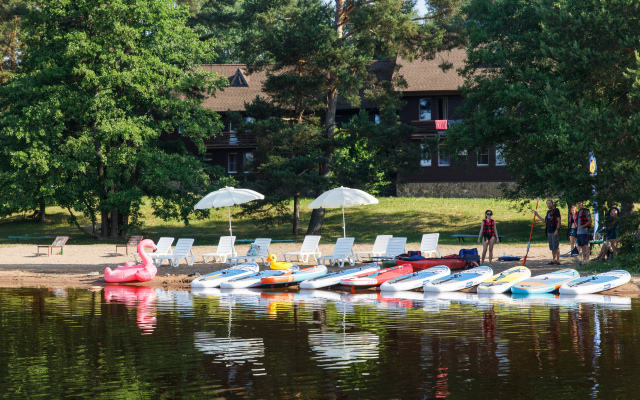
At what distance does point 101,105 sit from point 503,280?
21.6 m

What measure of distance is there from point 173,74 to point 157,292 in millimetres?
18062

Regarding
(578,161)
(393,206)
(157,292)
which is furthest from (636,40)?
(393,206)

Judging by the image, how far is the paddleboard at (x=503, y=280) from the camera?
16828 millimetres

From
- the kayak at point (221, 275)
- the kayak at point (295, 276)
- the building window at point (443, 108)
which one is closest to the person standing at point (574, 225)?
the kayak at point (295, 276)

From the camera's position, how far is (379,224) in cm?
3556

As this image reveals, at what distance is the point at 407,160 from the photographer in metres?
31.8

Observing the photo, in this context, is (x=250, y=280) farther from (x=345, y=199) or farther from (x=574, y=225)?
(x=574, y=225)

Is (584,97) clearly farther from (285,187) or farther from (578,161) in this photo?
(285,187)

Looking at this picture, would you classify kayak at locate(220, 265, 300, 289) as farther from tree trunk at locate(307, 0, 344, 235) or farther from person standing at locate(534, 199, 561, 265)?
tree trunk at locate(307, 0, 344, 235)

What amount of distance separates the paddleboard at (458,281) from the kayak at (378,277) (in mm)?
1376

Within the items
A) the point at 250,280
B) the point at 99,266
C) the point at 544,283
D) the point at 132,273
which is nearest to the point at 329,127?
the point at 99,266

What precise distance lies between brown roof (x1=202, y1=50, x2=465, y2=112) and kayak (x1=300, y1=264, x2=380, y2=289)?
2160 cm

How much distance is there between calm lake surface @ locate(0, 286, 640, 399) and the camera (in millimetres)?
8422

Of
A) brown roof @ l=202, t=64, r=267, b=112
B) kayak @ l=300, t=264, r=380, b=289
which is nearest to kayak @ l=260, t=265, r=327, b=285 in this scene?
kayak @ l=300, t=264, r=380, b=289
